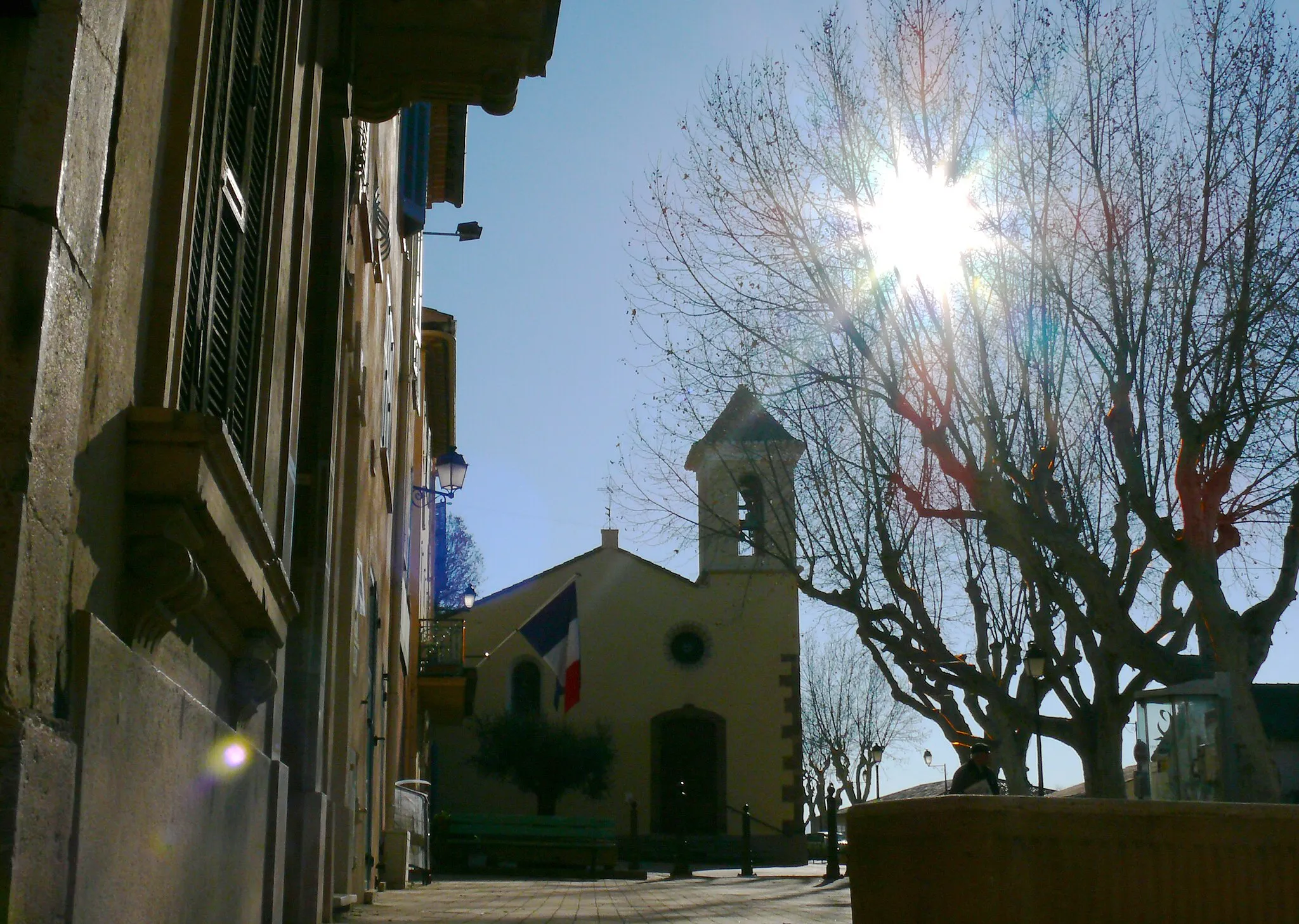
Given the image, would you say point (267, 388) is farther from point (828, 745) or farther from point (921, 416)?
point (828, 745)

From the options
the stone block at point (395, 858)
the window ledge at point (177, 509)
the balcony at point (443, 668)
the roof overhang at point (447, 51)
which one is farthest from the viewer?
the balcony at point (443, 668)

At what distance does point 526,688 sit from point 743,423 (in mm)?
28425

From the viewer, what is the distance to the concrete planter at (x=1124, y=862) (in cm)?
583

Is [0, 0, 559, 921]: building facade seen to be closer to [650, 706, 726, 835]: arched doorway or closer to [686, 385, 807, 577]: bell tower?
[686, 385, 807, 577]: bell tower

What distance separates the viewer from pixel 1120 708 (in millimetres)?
19125

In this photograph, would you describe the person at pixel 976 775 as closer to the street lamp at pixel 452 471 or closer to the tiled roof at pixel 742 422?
the tiled roof at pixel 742 422

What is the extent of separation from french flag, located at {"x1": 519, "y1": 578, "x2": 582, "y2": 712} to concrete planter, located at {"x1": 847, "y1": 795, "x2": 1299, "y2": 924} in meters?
19.9

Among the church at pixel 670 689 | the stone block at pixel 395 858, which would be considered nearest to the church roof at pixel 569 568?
the church at pixel 670 689

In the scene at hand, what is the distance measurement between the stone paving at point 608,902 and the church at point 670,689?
19937mm

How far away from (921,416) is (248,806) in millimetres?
11383

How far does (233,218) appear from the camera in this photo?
186 inches

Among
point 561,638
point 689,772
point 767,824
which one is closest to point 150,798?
point 561,638

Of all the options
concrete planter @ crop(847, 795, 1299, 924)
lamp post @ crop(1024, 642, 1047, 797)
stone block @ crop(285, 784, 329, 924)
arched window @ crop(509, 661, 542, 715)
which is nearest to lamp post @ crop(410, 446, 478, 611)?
arched window @ crop(509, 661, 542, 715)

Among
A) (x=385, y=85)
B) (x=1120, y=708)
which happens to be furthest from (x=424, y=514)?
(x=385, y=85)
